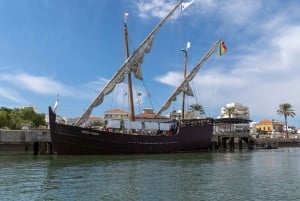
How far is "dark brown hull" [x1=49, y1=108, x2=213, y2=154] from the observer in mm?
41844

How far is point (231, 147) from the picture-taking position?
79062 millimetres

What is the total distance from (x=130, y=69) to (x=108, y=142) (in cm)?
1160

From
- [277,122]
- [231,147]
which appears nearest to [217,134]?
[231,147]

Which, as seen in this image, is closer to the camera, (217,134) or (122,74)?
(122,74)

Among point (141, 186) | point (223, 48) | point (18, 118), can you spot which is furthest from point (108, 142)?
point (18, 118)

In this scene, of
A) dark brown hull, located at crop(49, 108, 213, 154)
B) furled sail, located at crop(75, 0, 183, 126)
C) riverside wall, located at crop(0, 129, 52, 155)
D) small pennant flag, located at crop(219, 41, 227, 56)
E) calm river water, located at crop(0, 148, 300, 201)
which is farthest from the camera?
small pennant flag, located at crop(219, 41, 227, 56)

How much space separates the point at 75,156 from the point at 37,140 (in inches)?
494

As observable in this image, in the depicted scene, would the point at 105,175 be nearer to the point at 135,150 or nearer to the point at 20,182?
the point at 20,182

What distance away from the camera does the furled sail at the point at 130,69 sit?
154ft

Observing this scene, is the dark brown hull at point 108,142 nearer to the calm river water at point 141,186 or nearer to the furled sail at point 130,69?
the furled sail at point 130,69

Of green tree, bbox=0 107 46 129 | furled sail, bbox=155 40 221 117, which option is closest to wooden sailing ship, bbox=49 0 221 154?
furled sail, bbox=155 40 221 117

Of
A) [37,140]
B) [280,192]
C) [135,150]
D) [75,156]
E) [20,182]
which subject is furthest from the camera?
[37,140]

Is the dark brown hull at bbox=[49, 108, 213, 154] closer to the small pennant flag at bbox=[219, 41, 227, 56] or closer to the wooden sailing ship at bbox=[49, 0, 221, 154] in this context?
the wooden sailing ship at bbox=[49, 0, 221, 154]

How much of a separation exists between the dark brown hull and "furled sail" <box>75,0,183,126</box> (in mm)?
3430
